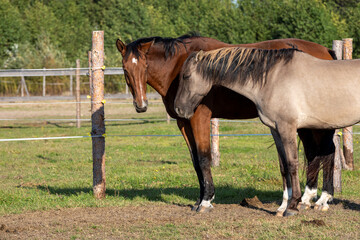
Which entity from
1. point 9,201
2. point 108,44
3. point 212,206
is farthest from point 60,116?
point 108,44

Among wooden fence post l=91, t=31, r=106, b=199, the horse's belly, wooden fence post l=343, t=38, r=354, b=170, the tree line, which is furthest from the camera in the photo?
the tree line

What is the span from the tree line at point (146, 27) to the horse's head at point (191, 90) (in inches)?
725

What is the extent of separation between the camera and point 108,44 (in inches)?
1815

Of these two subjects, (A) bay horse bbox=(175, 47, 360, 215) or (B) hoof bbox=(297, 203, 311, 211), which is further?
(B) hoof bbox=(297, 203, 311, 211)

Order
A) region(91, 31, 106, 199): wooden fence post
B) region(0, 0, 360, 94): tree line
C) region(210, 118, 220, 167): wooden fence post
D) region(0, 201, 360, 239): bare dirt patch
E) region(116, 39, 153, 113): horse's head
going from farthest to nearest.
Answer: region(0, 0, 360, 94): tree line → region(210, 118, 220, 167): wooden fence post → region(91, 31, 106, 199): wooden fence post → region(116, 39, 153, 113): horse's head → region(0, 201, 360, 239): bare dirt patch

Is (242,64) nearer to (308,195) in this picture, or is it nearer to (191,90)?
(191,90)

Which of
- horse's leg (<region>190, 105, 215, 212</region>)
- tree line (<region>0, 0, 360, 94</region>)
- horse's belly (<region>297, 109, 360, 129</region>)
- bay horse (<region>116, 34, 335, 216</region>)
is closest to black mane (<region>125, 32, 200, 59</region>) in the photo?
bay horse (<region>116, 34, 335, 216</region>)

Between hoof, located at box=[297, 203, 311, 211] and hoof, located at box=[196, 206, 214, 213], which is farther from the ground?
hoof, located at box=[297, 203, 311, 211]

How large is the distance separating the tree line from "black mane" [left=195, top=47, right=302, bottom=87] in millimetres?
18388

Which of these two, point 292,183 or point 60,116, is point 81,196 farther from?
point 60,116

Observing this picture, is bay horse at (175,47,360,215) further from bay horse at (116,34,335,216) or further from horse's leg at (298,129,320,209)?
horse's leg at (298,129,320,209)

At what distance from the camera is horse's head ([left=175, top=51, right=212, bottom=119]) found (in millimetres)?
6418

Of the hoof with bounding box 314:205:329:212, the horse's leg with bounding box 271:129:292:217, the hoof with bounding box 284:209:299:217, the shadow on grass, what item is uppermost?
the horse's leg with bounding box 271:129:292:217

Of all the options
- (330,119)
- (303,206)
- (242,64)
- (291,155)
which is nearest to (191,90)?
(242,64)
